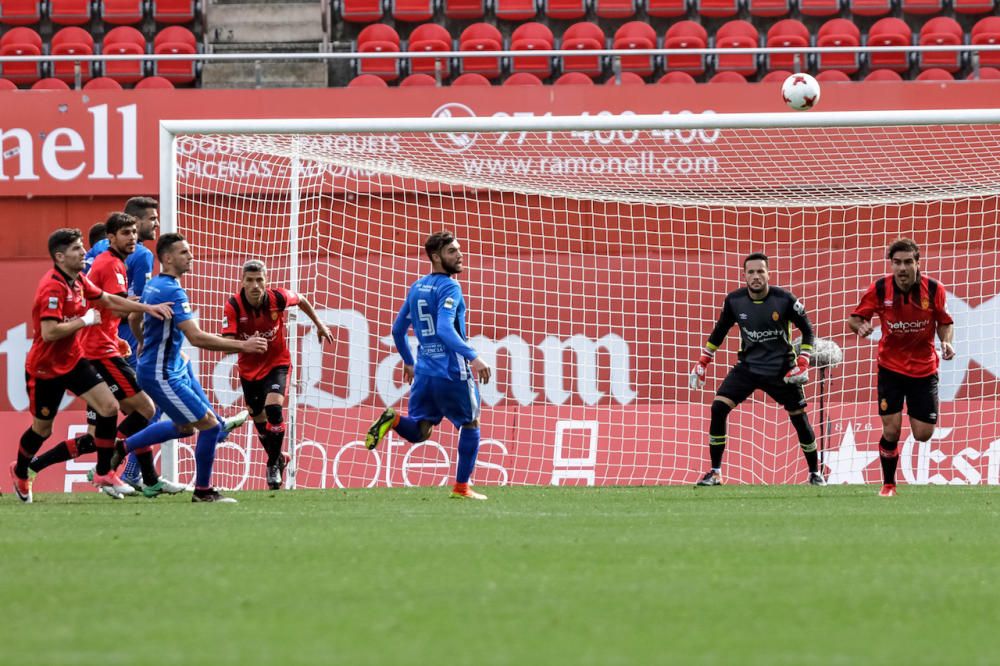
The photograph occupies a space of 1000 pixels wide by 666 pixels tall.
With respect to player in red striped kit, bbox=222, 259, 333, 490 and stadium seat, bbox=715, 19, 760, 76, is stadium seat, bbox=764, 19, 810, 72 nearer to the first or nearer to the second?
stadium seat, bbox=715, 19, 760, 76

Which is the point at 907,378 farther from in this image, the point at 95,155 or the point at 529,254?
the point at 95,155

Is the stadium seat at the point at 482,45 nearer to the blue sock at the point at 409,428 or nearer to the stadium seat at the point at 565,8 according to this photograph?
the stadium seat at the point at 565,8

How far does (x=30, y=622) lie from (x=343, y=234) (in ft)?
32.5

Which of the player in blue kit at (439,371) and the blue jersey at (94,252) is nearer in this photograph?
the player in blue kit at (439,371)

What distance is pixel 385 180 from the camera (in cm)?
1403

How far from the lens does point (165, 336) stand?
30.1ft

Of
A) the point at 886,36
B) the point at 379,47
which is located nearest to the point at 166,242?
the point at 379,47

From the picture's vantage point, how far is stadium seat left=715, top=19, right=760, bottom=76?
1644 centimetres

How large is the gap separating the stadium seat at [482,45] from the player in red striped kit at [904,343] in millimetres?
7858

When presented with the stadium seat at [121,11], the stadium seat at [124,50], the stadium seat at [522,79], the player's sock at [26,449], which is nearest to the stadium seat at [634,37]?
the stadium seat at [522,79]

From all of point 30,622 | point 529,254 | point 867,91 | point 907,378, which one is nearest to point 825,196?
point 867,91

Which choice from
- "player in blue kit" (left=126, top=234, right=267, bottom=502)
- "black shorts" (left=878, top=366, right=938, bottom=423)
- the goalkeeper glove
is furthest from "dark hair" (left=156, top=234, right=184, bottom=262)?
the goalkeeper glove

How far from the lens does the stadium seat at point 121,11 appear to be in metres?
17.8

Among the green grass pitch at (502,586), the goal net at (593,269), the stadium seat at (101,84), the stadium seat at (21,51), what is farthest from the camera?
the stadium seat at (21,51)
